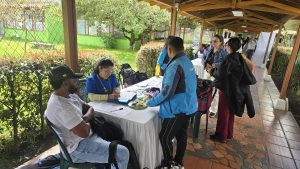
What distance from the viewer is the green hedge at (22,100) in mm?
2578

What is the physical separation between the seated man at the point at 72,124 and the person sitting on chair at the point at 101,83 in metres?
0.48

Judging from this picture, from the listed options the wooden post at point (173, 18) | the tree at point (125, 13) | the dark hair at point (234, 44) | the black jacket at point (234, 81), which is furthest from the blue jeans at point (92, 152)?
the tree at point (125, 13)

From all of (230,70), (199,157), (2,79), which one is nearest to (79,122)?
(2,79)

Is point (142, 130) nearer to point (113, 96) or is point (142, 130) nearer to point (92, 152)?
point (92, 152)

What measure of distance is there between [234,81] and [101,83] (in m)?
1.89

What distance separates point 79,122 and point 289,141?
3758 mm

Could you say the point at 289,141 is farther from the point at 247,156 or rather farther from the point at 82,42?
the point at 82,42

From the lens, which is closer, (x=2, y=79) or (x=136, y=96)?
(x=2, y=79)

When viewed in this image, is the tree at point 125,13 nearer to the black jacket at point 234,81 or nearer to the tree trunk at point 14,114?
the black jacket at point 234,81

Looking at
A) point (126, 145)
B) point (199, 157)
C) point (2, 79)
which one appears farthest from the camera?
point (199, 157)

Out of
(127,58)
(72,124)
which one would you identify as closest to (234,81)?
(72,124)

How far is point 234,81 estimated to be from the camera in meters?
3.09

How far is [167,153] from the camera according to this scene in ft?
8.20

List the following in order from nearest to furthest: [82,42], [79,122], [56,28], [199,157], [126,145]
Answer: [79,122] → [126,145] → [199,157] → [56,28] → [82,42]
